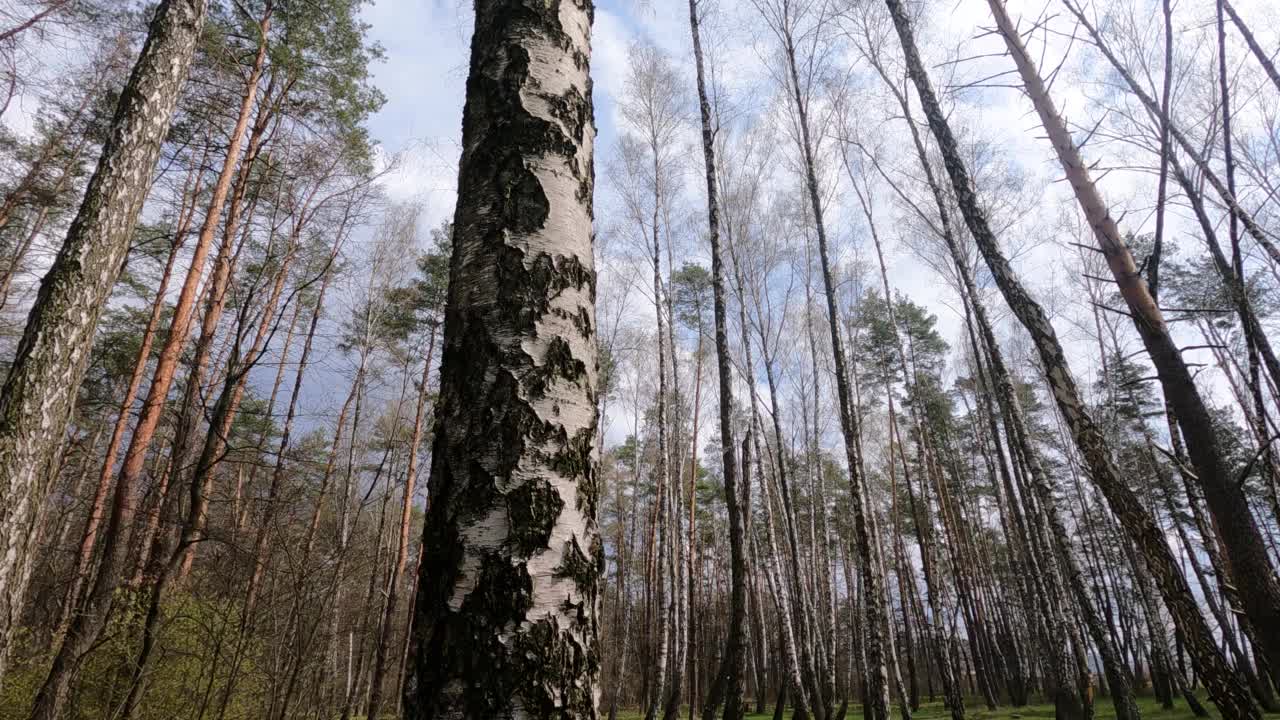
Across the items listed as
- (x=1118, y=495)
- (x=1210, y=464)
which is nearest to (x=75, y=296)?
(x=1118, y=495)

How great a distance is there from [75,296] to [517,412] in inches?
146

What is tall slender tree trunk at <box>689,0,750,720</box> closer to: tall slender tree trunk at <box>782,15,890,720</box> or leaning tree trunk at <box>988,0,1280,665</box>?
tall slender tree trunk at <box>782,15,890,720</box>

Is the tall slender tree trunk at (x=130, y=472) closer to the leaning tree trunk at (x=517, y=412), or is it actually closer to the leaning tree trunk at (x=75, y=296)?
the leaning tree trunk at (x=75, y=296)

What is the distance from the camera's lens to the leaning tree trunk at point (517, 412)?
89 centimetres

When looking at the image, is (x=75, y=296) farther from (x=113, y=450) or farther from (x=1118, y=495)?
(x=113, y=450)

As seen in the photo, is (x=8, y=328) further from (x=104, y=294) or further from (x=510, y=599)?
(x=510, y=599)

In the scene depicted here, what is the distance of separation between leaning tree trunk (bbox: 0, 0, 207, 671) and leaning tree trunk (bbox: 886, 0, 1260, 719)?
17.7ft

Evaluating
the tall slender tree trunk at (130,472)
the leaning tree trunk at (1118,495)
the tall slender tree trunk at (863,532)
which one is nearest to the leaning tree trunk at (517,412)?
the leaning tree trunk at (1118,495)

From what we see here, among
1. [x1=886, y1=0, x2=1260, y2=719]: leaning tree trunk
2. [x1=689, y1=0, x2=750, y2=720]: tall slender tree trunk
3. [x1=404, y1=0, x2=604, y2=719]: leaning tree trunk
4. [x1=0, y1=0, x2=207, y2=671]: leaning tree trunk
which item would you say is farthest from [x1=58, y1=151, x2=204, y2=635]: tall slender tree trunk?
[x1=886, y1=0, x2=1260, y2=719]: leaning tree trunk

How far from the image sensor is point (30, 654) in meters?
6.22

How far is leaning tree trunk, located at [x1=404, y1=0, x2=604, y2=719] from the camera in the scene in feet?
2.92

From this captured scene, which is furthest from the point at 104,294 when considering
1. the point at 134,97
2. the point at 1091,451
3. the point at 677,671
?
the point at 677,671

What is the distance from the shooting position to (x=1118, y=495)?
2.92 meters

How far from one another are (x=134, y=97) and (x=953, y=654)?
17885mm
